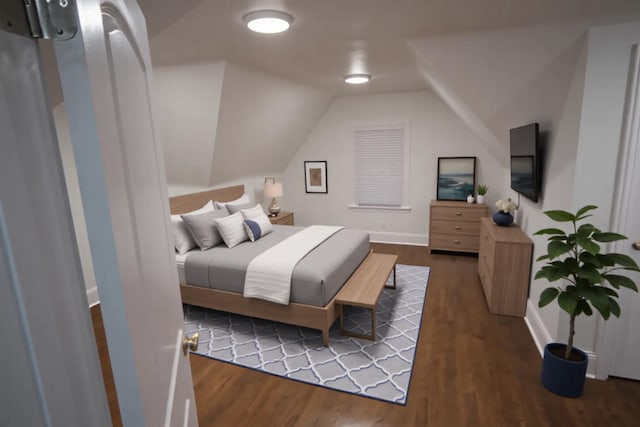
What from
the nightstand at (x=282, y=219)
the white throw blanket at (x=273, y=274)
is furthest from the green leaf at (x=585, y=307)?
the nightstand at (x=282, y=219)

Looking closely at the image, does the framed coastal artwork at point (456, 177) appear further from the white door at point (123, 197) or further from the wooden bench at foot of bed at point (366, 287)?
the white door at point (123, 197)

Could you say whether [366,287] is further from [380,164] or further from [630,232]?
[380,164]

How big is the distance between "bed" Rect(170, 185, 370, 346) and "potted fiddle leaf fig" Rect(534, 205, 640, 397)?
1.47 meters

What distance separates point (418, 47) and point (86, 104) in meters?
2.63

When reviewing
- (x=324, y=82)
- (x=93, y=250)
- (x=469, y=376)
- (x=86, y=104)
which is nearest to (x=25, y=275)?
A: (x=93, y=250)

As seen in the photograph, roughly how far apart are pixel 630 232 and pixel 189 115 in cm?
378

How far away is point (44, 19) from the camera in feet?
1.43

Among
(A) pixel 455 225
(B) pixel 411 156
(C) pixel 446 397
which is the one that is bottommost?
(C) pixel 446 397

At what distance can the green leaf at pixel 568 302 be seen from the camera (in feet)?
6.24

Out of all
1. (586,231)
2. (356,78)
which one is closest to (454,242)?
(356,78)

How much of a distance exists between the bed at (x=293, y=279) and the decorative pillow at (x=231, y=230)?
0.08 meters

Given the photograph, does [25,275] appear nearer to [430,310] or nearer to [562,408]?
[562,408]

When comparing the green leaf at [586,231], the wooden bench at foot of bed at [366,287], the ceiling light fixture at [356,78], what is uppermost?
the ceiling light fixture at [356,78]

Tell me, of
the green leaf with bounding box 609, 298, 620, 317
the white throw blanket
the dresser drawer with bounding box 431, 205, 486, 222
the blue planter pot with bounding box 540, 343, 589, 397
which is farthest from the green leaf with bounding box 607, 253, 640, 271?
the dresser drawer with bounding box 431, 205, 486, 222
